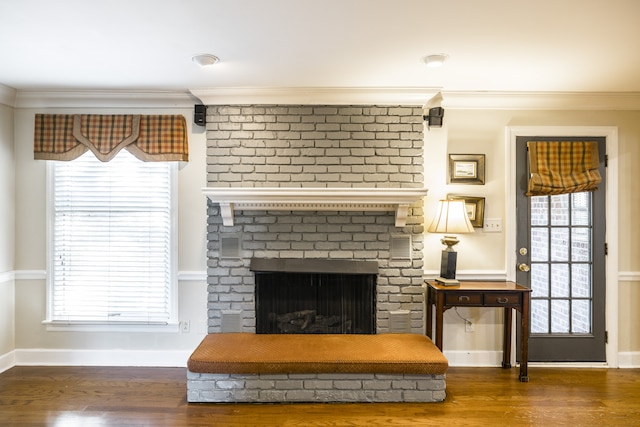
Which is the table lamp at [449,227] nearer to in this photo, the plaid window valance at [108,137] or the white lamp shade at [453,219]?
the white lamp shade at [453,219]

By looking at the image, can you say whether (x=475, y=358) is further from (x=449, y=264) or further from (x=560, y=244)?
(x=560, y=244)

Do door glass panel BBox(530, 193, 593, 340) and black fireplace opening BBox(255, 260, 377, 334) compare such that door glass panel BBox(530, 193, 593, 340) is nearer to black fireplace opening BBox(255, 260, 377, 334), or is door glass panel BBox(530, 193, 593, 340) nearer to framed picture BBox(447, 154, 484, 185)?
framed picture BBox(447, 154, 484, 185)

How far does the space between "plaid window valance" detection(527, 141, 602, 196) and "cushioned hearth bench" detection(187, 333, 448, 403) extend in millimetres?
1702

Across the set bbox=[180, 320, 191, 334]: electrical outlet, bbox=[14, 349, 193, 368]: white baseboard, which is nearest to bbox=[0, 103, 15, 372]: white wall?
bbox=[14, 349, 193, 368]: white baseboard

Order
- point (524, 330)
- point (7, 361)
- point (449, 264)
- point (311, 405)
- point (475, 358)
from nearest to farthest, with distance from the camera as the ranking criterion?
1. point (311, 405)
2. point (524, 330)
3. point (449, 264)
4. point (7, 361)
5. point (475, 358)

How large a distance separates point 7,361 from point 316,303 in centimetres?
258

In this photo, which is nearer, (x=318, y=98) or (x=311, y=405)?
(x=311, y=405)

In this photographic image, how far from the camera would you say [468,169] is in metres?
3.30

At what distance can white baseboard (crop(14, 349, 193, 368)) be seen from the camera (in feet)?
10.8

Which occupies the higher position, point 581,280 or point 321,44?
point 321,44

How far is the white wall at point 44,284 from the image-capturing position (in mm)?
3295

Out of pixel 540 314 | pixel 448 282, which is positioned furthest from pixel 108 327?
pixel 540 314

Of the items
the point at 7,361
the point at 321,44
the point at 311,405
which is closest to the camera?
the point at 321,44

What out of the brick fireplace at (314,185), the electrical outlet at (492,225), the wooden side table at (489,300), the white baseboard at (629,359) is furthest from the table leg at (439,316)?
the white baseboard at (629,359)
